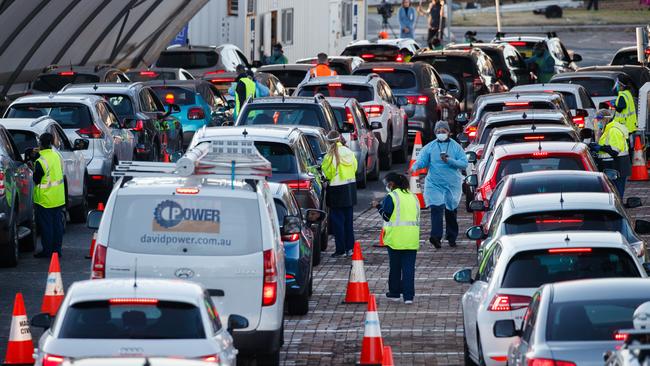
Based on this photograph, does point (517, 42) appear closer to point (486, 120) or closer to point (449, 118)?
point (449, 118)

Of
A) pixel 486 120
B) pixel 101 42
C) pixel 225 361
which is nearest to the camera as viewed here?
pixel 225 361

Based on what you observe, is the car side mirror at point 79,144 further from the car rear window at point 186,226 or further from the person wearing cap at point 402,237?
the car rear window at point 186,226

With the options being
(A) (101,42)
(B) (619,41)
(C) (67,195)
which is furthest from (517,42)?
(B) (619,41)

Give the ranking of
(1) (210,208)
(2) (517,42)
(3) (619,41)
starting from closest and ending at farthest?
(1) (210,208) < (2) (517,42) < (3) (619,41)

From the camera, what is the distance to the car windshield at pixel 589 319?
11.0 metres

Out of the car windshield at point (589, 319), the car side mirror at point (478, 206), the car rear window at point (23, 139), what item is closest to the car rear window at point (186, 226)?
the car windshield at point (589, 319)

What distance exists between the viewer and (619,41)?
86.7 meters

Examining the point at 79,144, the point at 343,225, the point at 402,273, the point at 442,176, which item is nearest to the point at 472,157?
the point at 442,176

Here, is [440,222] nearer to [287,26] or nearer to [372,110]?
[372,110]

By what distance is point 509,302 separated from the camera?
13.1 m

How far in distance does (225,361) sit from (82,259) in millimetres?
10259

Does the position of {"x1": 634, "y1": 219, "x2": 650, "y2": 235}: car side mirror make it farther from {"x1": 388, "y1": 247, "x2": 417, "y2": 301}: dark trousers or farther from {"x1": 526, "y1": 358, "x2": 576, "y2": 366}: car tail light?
{"x1": 526, "y1": 358, "x2": 576, "y2": 366}: car tail light

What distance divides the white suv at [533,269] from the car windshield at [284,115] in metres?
12.5

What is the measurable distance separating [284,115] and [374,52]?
20.5 m
